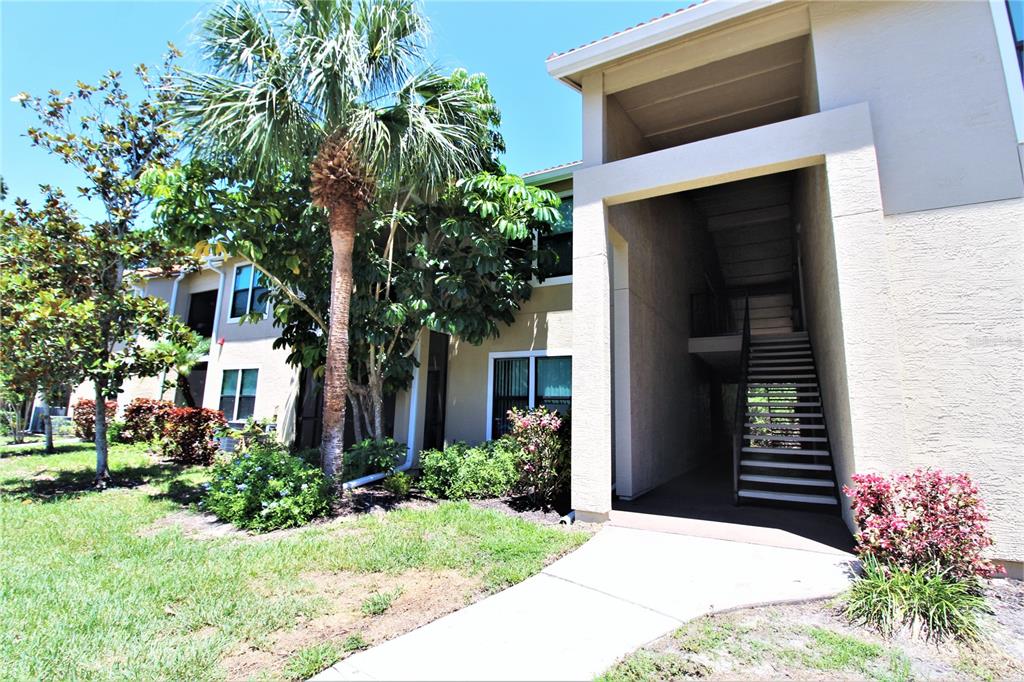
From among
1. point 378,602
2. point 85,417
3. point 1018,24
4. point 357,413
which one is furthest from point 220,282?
point 1018,24

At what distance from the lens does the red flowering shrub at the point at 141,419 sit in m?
15.3

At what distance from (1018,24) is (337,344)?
9668 mm

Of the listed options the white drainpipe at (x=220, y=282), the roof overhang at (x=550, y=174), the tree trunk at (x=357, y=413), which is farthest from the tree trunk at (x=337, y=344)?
the white drainpipe at (x=220, y=282)

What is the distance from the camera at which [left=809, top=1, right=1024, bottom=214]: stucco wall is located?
205 inches

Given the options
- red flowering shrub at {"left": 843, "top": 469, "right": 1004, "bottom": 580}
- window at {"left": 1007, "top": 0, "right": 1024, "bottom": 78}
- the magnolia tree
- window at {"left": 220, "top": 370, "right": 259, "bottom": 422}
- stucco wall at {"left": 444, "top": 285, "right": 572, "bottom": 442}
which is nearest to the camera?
red flowering shrub at {"left": 843, "top": 469, "right": 1004, "bottom": 580}

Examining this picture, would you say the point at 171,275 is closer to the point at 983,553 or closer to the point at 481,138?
the point at 481,138

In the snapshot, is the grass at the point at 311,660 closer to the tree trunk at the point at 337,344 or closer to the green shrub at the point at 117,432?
the tree trunk at the point at 337,344

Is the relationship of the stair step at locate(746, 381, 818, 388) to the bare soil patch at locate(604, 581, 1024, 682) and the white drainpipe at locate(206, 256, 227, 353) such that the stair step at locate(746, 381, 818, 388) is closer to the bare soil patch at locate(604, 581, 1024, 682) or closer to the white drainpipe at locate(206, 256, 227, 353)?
the bare soil patch at locate(604, 581, 1024, 682)

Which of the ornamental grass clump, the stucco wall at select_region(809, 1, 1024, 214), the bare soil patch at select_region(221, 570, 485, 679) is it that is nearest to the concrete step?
the ornamental grass clump

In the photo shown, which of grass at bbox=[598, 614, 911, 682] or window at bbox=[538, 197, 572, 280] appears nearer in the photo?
grass at bbox=[598, 614, 911, 682]

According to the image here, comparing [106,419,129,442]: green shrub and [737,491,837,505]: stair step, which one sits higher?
[106,419,129,442]: green shrub

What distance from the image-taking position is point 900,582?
13.4 ft

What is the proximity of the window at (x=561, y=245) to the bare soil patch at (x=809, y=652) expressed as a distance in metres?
7.14

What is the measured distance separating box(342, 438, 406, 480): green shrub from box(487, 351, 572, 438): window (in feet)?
6.86
